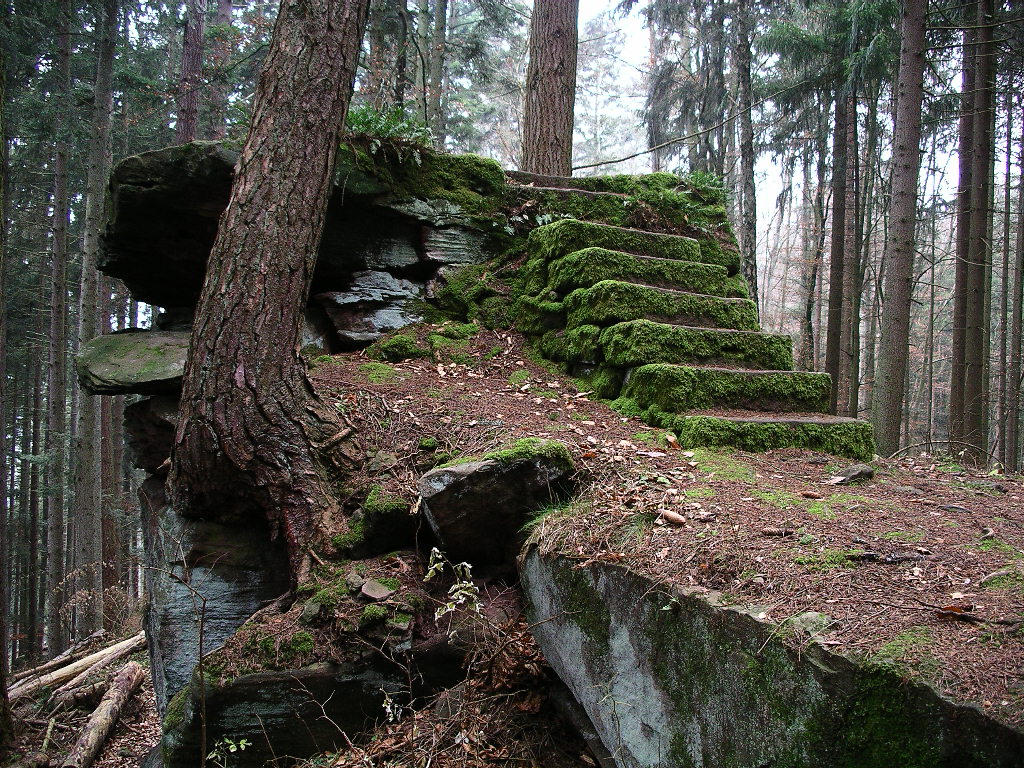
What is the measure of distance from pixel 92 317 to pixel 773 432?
10.9m

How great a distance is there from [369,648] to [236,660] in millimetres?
704

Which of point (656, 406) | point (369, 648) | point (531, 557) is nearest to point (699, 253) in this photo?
point (656, 406)

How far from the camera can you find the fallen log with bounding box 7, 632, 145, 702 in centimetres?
584

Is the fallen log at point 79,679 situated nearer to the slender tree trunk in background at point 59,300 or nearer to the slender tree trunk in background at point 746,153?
the slender tree trunk in background at point 59,300

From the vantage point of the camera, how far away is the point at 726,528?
102 inches

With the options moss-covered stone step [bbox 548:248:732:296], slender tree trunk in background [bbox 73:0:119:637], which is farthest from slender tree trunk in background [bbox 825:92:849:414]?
slender tree trunk in background [bbox 73:0:119:637]

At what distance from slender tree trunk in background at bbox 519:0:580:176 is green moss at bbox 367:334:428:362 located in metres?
3.20

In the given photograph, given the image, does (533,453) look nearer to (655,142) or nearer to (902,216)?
(902,216)

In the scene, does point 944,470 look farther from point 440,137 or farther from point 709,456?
point 440,137

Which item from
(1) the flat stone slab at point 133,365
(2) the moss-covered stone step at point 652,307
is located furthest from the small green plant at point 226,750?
(2) the moss-covered stone step at point 652,307

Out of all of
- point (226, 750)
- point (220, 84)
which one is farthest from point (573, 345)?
point (220, 84)

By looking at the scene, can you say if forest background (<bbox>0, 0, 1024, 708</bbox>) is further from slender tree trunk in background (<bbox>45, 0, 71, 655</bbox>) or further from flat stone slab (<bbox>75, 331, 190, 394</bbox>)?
flat stone slab (<bbox>75, 331, 190, 394</bbox>)

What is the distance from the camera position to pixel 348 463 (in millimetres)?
3809

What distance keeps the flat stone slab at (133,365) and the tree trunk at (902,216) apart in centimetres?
789
